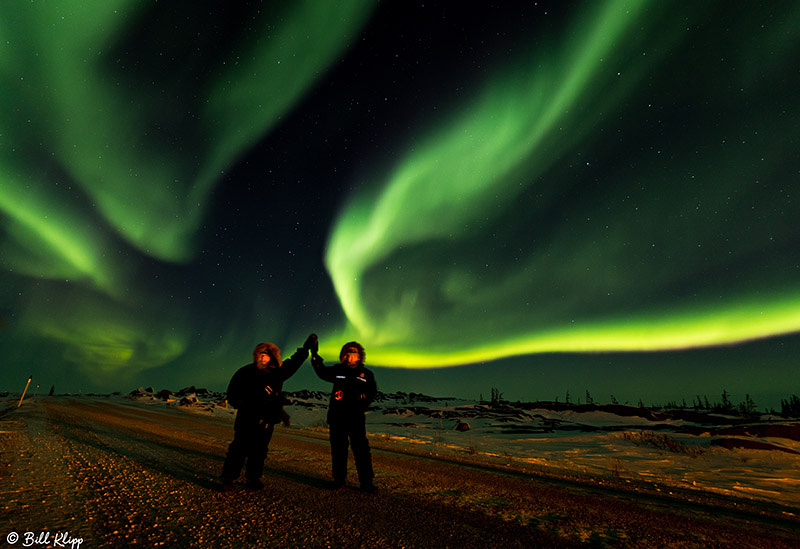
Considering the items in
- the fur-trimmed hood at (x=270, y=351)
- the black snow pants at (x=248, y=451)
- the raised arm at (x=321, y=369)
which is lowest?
the black snow pants at (x=248, y=451)

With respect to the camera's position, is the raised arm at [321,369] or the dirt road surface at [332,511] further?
the raised arm at [321,369]

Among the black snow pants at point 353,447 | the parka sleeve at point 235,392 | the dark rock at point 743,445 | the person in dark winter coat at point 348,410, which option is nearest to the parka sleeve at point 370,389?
the person in dark winter coat at point 348,410

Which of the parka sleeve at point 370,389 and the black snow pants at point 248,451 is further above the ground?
the parka sleeve at point 370,389

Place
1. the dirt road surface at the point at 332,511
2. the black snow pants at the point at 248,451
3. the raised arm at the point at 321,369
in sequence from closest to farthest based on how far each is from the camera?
the dirt road surface at the point at 332,511
the black snow pants at the point at 248,451
the raised arm at the point at 321,369

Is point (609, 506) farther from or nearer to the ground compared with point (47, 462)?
nearer to the ground

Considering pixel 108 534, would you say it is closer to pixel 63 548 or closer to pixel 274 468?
pixel 63 548

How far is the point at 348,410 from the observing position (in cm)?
425

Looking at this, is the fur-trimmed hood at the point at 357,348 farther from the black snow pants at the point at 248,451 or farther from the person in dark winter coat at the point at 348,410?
the black snow pants at the point at 248,451

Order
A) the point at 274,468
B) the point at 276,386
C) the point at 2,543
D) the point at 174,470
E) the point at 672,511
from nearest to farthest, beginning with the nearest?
1. the point at 2,543
2. the point at 672,511
3. the point at 276,386
4. the point at 174,470
5. the point at 274,468

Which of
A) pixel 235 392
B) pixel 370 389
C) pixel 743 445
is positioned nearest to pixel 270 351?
pixel 235 392

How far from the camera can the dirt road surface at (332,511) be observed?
2547 millimetres

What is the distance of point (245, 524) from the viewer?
9.04 feet

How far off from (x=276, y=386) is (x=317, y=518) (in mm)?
1698

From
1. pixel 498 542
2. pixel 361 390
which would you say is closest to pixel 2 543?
pixel 361 390
